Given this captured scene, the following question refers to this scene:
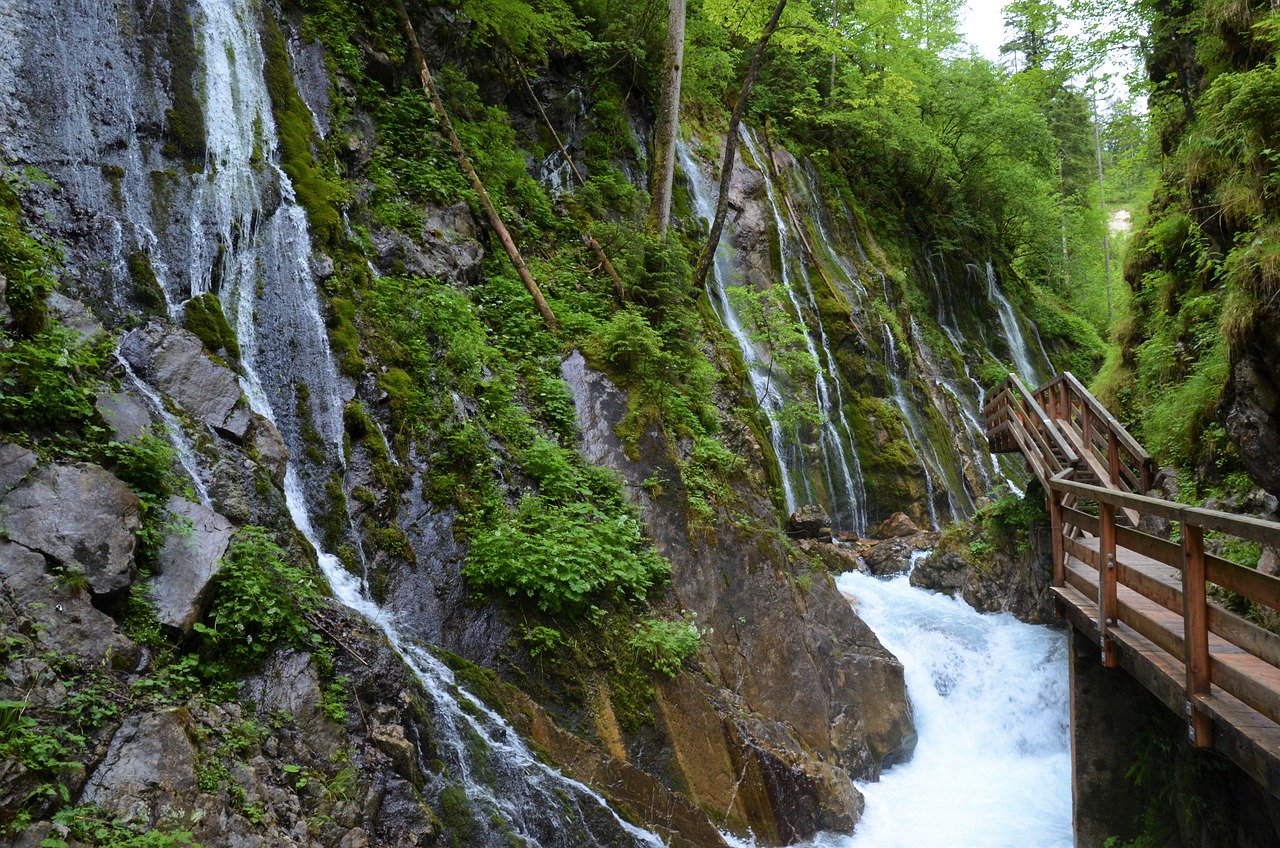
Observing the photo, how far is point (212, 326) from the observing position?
21.6ft

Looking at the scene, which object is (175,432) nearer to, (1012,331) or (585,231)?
(585,231)

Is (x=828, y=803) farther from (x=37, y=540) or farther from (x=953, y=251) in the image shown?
(x=953, y=251)

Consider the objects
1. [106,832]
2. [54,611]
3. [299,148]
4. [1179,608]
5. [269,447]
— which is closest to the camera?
[106,832]

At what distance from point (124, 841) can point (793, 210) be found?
19.4m

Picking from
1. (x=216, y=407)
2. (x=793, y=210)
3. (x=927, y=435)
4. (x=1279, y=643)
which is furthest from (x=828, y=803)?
(x=793, y=210)

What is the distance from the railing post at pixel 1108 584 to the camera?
5465 mm

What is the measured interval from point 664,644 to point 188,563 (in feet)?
13.1

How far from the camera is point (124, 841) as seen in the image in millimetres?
3264

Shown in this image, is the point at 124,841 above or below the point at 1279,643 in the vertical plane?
below

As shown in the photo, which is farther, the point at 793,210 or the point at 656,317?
the point at 793,210

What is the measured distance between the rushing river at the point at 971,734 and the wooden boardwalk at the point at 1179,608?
249cm

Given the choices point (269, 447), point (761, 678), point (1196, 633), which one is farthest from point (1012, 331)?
point (269, 447)

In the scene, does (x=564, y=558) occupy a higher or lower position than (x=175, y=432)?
lower

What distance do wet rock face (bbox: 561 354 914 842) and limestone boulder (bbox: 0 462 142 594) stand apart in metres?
4.36
